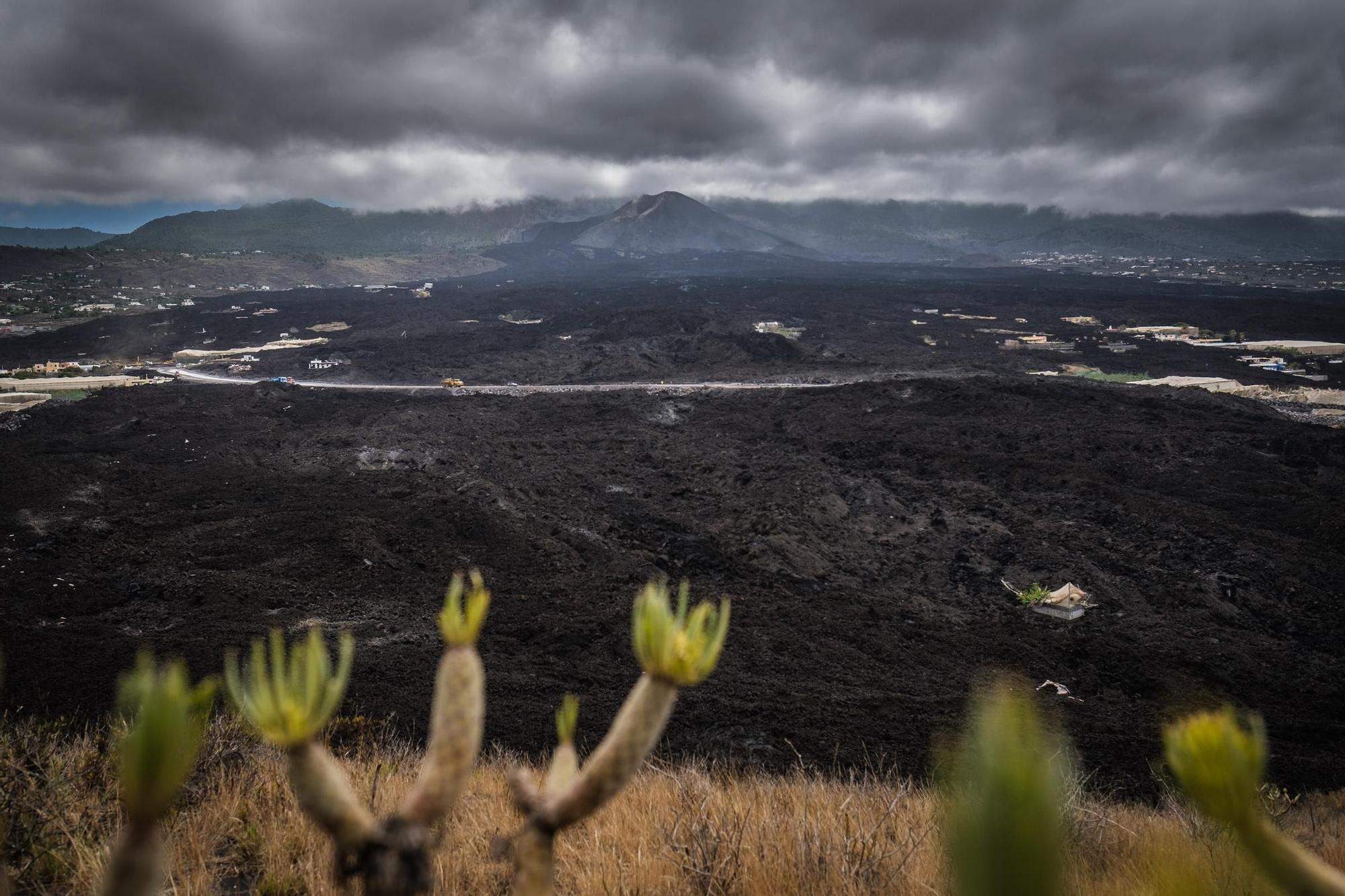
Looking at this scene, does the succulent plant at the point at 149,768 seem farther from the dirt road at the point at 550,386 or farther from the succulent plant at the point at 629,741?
the dirt road at the point at 550,386

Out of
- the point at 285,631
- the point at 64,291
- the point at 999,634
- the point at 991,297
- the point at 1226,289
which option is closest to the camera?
the point at 285,631

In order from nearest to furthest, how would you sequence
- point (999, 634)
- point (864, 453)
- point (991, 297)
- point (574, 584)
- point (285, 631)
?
1. point (285, 631)
2. point (999, 634)
3. point (574, 584)
4. point (864, 453)
5. point (991, 297)

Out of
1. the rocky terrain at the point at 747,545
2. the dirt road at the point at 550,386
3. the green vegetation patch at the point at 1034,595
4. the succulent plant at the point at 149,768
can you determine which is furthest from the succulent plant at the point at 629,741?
the dirt road at the point at 550,386

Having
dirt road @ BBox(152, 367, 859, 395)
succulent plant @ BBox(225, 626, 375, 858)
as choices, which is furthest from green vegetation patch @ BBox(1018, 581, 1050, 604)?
dirt road @ BBox(152, 367, 859, 395)

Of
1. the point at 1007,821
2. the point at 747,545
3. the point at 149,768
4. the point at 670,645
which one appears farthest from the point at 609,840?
the point at 747,545

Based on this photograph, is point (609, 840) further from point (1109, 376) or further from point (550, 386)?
point (1109, 376)

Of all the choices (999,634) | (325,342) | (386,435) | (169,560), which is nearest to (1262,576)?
(999,634)

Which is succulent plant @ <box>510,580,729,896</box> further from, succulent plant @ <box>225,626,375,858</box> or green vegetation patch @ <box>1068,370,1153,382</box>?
green vegetation patch @ <box>1068,370,1153,382</box>

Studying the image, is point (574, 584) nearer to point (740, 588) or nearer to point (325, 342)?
point (740, 588)
